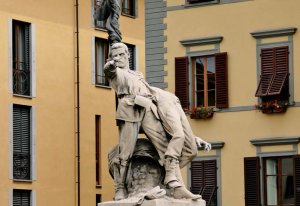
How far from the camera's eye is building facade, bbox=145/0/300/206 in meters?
47.2

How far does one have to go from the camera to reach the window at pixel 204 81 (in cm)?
4819

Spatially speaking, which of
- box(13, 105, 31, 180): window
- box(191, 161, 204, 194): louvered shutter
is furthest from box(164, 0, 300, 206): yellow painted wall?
box(13, 105, 31, 180): window

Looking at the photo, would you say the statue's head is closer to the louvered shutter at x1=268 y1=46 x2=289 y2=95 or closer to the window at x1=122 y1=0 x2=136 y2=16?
the louvered shutter at x1=268 y1=46 x2=289 y2=95

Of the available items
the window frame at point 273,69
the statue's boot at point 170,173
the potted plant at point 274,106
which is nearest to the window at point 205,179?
the potted plant at point 274,106

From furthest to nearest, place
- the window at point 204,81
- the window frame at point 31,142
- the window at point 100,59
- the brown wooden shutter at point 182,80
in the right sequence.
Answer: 1. the window at point 100,59
2. the window frame at point 31,142
3. the brown wooden shutter at point 182,80
4. the window at point 204,81

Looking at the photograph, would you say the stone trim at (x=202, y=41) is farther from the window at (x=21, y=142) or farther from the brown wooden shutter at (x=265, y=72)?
the window at (x=21, y=142)

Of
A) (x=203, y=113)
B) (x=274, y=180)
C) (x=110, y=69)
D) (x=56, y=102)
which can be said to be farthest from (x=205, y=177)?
(x=110, y=69)

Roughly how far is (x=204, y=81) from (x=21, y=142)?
32.9ft

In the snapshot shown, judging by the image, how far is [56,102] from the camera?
58.5 meters

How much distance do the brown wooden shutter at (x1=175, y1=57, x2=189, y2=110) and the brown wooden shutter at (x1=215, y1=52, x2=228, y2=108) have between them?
41.9 inches

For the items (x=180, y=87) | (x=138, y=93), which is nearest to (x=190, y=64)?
(x=180, y=87)

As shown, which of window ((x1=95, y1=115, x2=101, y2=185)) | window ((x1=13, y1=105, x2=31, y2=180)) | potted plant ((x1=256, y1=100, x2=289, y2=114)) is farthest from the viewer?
window ((x1=95, y1=115, x2=101, y2=185))

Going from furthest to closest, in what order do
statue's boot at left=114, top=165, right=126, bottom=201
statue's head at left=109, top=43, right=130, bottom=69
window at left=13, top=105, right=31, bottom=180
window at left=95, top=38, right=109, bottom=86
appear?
window at left=95, top=38, right=109, bottom=86 < window at left=13, top=105, right=31, bottom=180 < statue's head at left=109, top=43, right=130, bottom=69 < statue's boot at left=114, top=165, right=126, bottom=201

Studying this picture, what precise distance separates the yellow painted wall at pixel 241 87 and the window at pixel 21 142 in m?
9.69
